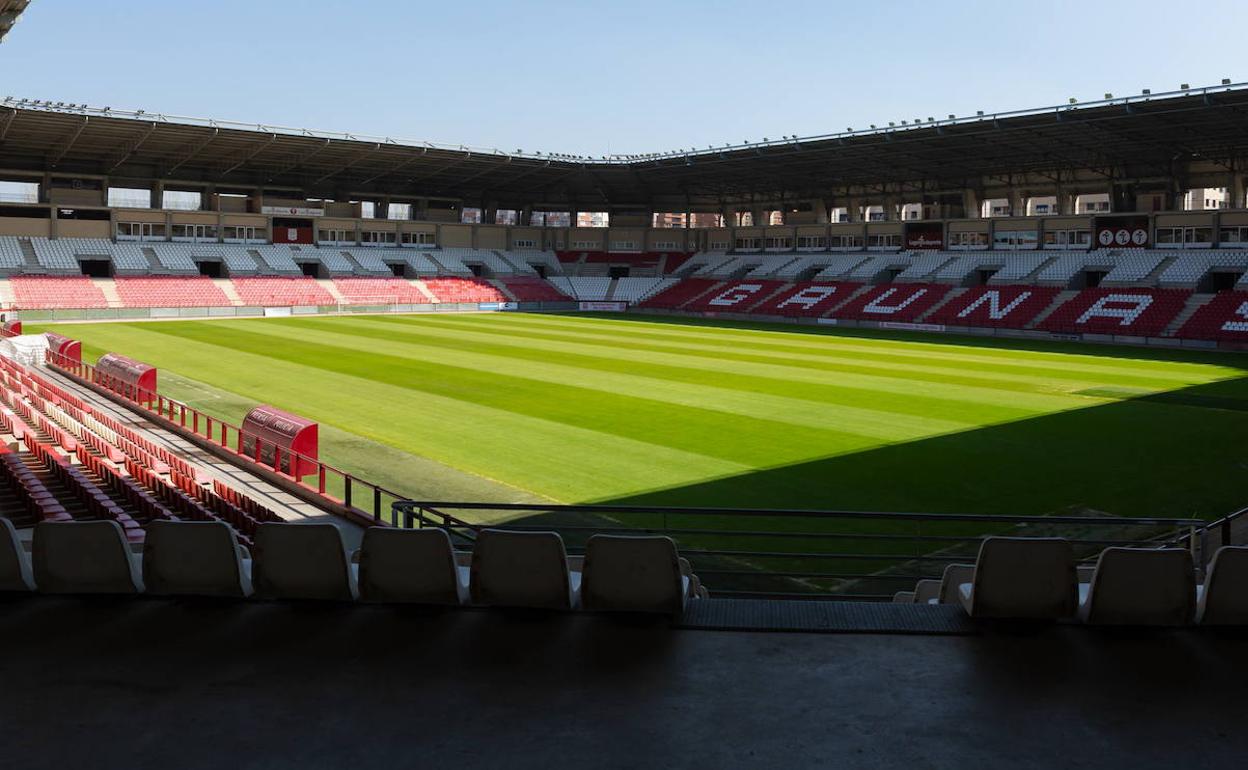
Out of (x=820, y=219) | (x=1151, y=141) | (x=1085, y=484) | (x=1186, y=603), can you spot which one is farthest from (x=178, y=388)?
(x=820, y=219)

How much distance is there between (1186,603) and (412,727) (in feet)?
16.3

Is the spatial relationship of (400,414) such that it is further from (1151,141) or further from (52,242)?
(52,242)

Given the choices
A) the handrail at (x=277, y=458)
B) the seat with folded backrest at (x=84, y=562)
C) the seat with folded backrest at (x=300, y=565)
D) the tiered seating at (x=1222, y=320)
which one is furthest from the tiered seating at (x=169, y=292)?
the seat with folded backrest at (x=300, y=565)

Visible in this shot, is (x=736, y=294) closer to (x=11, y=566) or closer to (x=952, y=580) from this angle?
(x=952, y=580)

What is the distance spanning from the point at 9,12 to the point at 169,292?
46.3 metres

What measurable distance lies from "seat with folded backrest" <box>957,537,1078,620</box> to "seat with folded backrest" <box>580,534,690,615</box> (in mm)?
2053

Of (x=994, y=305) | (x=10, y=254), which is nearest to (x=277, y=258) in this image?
(x=10, y=254)

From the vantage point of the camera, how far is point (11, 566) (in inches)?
283

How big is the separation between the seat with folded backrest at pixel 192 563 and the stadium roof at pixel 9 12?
16.6 metres

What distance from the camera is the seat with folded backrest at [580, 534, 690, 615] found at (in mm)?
6840

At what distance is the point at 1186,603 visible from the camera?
6.61 meters

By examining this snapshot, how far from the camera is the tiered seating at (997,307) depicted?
53981mm

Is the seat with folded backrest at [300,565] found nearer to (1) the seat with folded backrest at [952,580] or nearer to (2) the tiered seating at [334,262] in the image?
(1) the seat with folded backrest at [952,580]

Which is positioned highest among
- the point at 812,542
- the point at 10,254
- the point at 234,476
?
the point at 10,254
